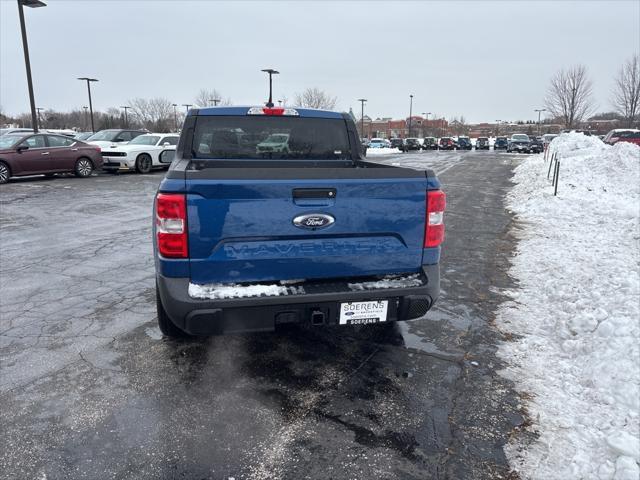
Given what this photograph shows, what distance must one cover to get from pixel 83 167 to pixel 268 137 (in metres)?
15.3

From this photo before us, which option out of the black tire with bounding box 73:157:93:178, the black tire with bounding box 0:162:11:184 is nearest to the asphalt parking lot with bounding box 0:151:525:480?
the black tire with bounding box 0:162:11:184

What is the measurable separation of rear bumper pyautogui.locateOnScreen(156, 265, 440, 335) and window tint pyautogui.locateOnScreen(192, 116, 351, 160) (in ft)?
5.99

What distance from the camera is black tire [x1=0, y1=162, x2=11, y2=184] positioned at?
15.3 meters

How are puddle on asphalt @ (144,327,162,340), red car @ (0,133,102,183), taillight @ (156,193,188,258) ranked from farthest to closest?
red car @ (0,133,102,183) < puddle on asphalt @ (144,327,162,340) < taillight @ (156,193,188,258)

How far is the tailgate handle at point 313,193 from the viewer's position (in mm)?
3096

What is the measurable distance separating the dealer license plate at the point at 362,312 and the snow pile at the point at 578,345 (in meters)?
1.17

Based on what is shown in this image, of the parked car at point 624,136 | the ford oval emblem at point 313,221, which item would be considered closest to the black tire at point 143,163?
the ford oval emblem at point 313,221

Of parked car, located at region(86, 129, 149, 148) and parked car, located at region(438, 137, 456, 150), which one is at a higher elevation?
parked car, located at region(86, 129, 149, 148)

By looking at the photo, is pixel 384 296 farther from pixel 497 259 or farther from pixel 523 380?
pixel 497 259

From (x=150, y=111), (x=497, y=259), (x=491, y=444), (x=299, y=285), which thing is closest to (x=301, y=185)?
(x=299, y=285)

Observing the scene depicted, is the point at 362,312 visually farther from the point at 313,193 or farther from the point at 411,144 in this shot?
the point at 411,144

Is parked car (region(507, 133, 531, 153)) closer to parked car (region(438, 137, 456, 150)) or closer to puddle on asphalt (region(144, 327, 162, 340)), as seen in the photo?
parked car (region(438, 137, 456, 150))

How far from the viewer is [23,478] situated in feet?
8.35

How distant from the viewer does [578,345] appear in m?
3.91
